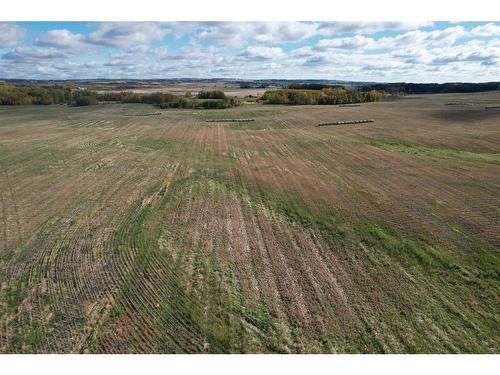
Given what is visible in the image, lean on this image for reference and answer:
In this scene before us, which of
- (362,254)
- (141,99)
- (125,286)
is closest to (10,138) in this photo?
(125,286)

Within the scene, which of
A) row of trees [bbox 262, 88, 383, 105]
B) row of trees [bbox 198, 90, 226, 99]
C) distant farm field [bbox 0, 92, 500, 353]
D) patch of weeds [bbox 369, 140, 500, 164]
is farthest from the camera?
row of trees [bbox 198, 90, 226, 99]

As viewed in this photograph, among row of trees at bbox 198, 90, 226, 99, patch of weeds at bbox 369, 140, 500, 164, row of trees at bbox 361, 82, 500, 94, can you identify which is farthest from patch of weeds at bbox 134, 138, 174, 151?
row of trees at bbox 361, 82, 500, 94

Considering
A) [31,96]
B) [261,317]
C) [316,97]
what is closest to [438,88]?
[316,97]

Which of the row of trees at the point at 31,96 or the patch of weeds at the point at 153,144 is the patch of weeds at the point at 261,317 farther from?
the row of trees at the point at 31,96

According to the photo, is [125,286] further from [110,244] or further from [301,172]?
[301,172]

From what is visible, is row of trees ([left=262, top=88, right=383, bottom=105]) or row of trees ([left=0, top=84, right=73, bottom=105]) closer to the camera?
row of trees ([left=0, top=84, right=73, bottom=105])

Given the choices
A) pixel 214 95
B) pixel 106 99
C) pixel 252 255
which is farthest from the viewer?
pixel 106 99

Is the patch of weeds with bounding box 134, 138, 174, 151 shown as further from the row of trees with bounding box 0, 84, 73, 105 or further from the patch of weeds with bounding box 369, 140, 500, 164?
the row of trees with bounding box 0, 84, 73, 105

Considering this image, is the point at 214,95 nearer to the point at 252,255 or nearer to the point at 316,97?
the point at 316,97
